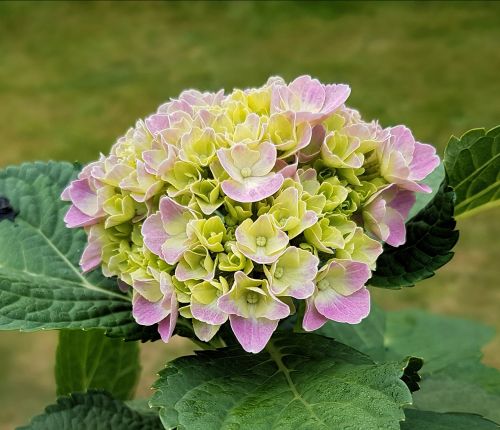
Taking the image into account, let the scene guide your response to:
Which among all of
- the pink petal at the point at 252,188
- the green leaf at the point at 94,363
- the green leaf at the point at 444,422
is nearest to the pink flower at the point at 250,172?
the pink petal at the point at 252,188

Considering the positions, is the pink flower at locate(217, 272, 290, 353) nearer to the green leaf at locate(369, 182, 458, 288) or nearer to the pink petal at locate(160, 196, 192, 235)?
the pink petal at locate(160, 196, 192, 235)

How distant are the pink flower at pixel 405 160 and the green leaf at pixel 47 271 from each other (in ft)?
0.96

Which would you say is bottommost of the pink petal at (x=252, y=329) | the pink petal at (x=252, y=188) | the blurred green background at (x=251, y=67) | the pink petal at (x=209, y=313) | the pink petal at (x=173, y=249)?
the blurred green background at (x=251, y=67)

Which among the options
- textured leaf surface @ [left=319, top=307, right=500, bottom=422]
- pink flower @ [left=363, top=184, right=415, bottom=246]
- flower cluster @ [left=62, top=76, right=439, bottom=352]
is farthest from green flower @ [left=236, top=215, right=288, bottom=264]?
textured leaf surface @ [left=319, top=307, right=500, bottom=422]

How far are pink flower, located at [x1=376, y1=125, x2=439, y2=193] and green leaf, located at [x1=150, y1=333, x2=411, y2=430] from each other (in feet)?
0.54

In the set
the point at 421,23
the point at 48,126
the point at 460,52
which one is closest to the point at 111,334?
the point at 48,126

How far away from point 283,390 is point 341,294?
10 centimetres

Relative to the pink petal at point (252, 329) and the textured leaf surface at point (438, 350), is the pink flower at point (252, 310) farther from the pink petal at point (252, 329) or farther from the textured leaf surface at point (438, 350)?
the textured leaf surface at point (438, 350)

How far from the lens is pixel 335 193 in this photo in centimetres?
75

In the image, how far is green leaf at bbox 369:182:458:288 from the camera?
84cm

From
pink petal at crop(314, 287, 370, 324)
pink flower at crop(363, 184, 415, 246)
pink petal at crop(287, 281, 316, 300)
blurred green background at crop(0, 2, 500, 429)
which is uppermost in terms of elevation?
pink flower at crop(363, 184, 415, 246)

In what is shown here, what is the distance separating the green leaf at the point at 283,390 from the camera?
27.2 inches

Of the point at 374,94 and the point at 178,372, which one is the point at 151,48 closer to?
the point at 374,94

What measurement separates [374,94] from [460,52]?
85 cm
